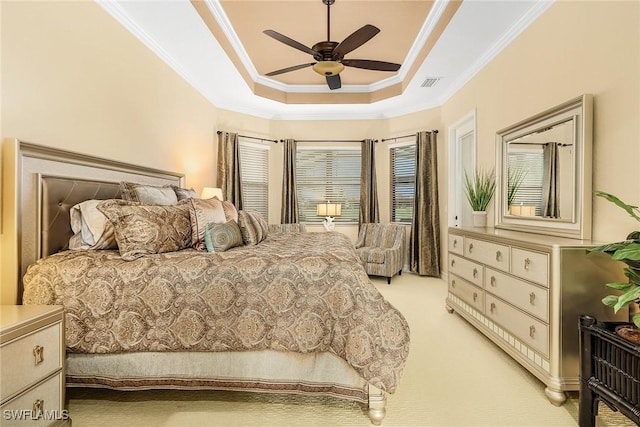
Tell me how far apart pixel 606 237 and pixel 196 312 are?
2612mm

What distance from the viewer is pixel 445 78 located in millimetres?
4410

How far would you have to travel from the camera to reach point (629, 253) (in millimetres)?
1407

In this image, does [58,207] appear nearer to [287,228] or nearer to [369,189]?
[287,228]

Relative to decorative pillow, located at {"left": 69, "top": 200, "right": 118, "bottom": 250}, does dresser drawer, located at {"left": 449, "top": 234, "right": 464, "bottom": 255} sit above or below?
below

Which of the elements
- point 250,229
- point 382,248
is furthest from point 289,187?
point 250,229

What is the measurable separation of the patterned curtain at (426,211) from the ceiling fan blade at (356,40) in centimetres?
269

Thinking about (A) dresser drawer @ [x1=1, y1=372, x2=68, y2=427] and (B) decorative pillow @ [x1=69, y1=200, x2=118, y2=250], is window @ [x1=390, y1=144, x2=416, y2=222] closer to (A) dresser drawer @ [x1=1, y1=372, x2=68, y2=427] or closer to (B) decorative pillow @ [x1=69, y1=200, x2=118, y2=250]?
(B) decorative pillow @ [x1=69, y1=200, x2=118, y2=250]

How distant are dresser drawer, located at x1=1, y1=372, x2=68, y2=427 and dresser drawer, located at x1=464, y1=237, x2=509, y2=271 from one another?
2802mm

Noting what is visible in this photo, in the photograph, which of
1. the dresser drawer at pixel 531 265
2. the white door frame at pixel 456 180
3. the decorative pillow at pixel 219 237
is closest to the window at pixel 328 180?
the white door frame at pixel 456 180

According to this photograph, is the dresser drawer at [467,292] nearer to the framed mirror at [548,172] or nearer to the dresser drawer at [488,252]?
the dresser drawer at [488,252]

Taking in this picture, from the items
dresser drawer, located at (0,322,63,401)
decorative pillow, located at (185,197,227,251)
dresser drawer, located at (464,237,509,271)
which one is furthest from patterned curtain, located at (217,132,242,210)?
dresser drawer, located at (0,322,63,401)

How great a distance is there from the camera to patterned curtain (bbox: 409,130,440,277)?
17.2 feet

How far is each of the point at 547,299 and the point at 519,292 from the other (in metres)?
0.29

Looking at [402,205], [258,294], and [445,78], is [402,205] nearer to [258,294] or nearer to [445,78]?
[445,78]
